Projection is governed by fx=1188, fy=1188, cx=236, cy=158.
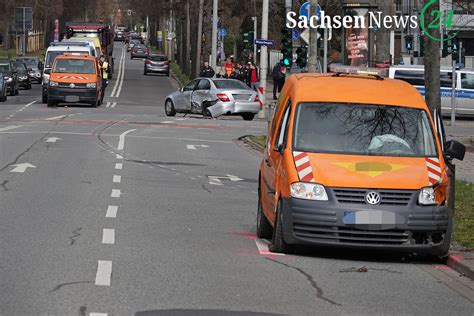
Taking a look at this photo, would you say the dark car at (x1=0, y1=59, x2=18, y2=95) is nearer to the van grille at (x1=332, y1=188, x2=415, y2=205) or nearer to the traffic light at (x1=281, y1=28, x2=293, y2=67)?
the traffic light at (x1=281, y1=28, x2=293, y2=67)

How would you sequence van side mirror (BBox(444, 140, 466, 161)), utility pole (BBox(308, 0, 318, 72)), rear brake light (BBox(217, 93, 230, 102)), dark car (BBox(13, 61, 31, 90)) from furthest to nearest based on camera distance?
dark car (BBox(13, 61, 31, 90)), rear brake light (BBox(217, 93, 230, 102)), utility pole (BBox(308, 0, 318, 72)), van side mirror (BBox(444, 140, 466, 161))

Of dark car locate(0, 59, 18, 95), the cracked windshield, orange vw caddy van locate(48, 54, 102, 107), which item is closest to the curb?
the cracked windshield

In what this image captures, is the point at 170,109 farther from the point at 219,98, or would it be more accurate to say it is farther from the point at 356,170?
the point at 356,170

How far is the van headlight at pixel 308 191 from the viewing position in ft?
37.7

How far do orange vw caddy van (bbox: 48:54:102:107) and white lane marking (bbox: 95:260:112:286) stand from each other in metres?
33.2

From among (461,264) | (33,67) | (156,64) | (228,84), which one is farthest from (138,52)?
(461,264)

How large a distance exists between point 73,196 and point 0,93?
35257 millimetres

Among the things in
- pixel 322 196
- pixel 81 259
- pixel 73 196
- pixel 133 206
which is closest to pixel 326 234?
pixel 322 196

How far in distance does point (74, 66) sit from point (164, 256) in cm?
3314

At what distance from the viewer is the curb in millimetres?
11164

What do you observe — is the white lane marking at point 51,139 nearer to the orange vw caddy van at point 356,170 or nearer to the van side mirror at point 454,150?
the orange vw caddy van at point 356,170

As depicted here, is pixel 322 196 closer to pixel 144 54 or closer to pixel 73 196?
pixel 73 196

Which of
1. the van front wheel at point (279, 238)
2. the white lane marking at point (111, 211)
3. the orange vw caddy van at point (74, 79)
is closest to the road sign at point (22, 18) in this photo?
the orange vw caddy van at point (74, 79)

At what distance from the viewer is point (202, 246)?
12.3 m
